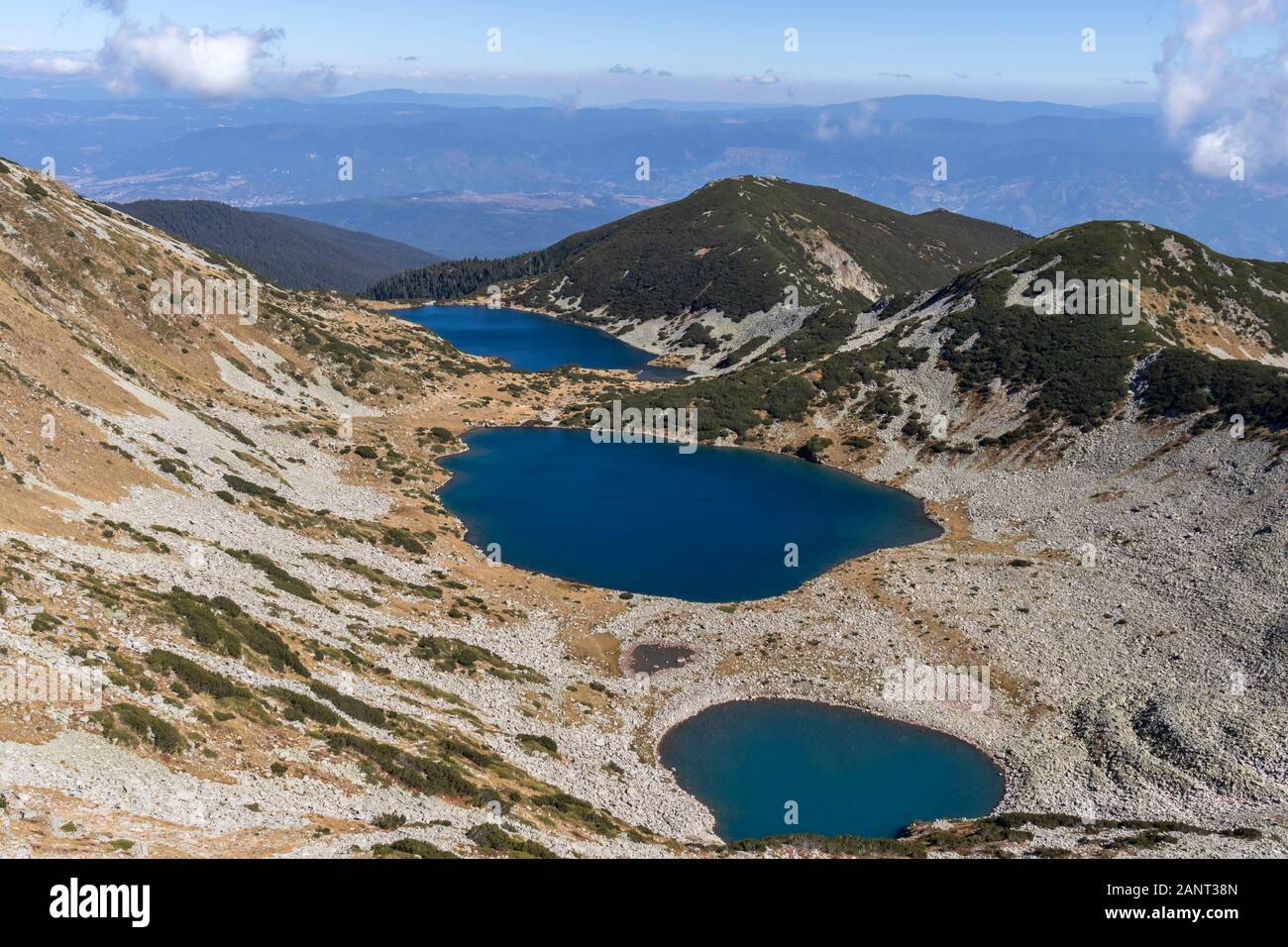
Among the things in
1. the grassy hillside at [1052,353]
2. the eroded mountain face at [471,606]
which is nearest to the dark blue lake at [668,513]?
the eroded mountain face at [471,606]

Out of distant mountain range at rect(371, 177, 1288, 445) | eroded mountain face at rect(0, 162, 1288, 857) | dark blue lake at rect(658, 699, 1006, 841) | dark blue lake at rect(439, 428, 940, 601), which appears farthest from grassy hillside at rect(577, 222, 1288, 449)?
dark blue lake at rect(658, 699, 1006, 841)

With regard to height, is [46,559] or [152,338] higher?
[152,338]

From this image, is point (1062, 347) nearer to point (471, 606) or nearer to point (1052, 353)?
point (1052, 353)

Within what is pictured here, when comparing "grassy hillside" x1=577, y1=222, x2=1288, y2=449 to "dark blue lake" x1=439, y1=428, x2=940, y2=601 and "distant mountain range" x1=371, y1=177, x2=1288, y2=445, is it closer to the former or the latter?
"distant mountain range" x1=371, y1=177, x2=1288, y2=445

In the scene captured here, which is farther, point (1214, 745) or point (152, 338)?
point (152, 338)

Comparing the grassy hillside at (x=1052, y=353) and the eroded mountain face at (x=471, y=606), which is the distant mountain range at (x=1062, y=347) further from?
the eroded mountain face at (x=471, y=606)

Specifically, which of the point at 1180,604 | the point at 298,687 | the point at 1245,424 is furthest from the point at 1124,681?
the point at 298,687
